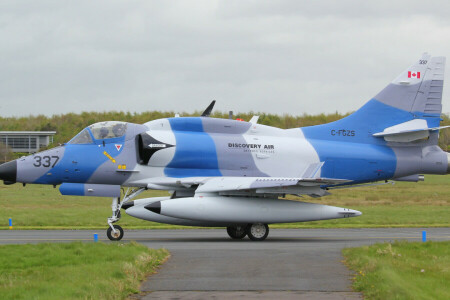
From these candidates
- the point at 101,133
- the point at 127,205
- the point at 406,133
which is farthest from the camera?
the point at 406,133

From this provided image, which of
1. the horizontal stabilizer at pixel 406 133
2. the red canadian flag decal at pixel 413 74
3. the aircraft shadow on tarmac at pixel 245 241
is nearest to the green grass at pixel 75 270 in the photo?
the aircraft shadow on tarmac at pixel 245 241

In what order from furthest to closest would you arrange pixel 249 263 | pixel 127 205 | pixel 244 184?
pixel 127 205 < pixel 244 184 < pixel 249 263

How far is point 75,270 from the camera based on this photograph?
11.7m

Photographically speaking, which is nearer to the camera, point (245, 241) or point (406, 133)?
point (245, 241)

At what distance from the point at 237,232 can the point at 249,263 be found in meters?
7.62

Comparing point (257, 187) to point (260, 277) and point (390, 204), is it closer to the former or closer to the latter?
point (260, 277)

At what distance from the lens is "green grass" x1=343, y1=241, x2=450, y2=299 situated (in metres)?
9.80

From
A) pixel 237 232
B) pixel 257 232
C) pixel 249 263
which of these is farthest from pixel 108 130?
pixel 249 263

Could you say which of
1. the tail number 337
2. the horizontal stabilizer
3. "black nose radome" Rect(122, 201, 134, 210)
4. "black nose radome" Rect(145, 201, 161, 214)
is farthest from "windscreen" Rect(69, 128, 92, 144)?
the horizontal stabilizer

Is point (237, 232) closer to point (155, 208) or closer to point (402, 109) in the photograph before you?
point (155, 208)

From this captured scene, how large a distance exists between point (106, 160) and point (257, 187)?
4.58m

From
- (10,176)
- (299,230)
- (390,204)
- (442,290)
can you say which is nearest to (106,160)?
(10,176)

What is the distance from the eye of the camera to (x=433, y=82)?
2348 cm

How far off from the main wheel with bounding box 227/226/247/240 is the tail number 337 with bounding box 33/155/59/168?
559cm
